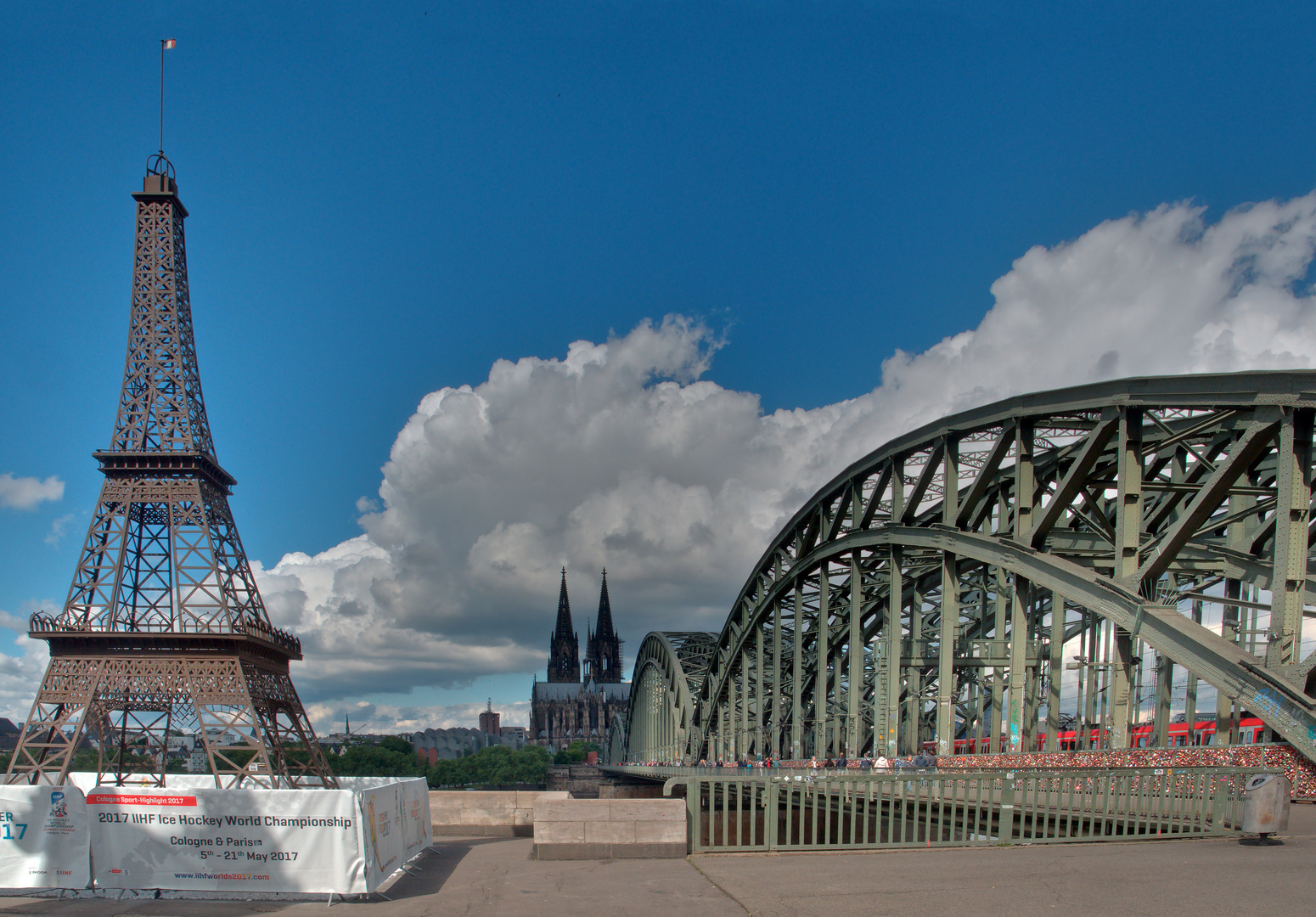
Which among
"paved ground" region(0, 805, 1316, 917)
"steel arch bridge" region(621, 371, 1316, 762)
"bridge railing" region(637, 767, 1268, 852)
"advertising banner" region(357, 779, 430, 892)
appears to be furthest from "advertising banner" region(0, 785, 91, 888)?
"steel arch bridge" region(621, 371, 1316, 762)

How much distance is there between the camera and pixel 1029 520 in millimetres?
21016

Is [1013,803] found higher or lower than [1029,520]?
lower

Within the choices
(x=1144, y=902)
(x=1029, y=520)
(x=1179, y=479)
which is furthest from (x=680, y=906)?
(x=1179, y=479)

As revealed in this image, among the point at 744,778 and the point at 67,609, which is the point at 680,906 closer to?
the point at 744,778

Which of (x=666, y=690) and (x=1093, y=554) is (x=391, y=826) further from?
(x=666, y=690)

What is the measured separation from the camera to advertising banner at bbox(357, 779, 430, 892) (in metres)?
10.7

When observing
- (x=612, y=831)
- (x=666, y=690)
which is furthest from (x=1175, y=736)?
(x=666, y=690)

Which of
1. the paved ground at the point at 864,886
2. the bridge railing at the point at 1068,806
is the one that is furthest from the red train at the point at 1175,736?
the paved ground at the point at 864,886

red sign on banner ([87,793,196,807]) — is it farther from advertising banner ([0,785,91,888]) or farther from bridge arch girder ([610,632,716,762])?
bridge arch girder ([610,632,716,762])

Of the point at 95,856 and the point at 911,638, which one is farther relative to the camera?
the point at 911,638

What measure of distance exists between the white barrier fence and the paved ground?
263mm

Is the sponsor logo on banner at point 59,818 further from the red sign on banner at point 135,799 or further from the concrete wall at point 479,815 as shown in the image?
the concrete wall at point 479,815

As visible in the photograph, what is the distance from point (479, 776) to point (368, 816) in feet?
606

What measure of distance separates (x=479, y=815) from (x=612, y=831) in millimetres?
A: 5590
